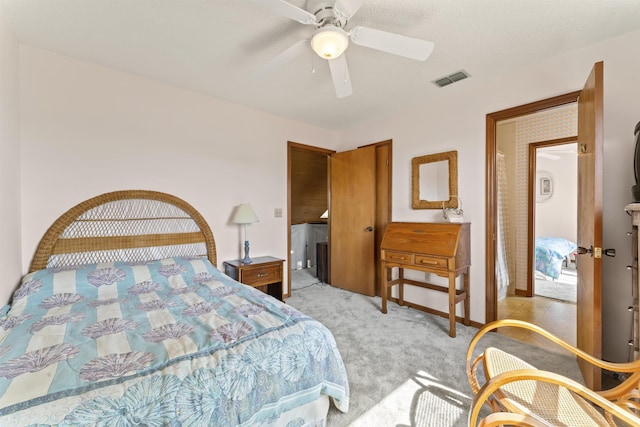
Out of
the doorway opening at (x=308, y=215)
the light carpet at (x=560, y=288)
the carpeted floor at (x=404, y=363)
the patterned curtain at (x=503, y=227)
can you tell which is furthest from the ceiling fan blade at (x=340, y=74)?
the light carpet at (x=560, y=288)

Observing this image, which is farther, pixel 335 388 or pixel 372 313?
pixel 372 313

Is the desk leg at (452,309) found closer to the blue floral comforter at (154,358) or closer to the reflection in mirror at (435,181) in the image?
the reflection in mirror at (435,181)

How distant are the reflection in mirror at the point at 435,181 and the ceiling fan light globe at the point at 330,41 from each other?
6.46 feet

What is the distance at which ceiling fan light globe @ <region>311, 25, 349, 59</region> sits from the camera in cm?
148

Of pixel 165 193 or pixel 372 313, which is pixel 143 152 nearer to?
pixel 165 193

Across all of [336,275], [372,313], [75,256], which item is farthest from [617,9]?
[75,256]

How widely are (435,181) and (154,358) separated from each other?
→ 9.82ft

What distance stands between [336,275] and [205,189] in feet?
7.42

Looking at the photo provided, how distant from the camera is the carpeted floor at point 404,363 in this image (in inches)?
60.8

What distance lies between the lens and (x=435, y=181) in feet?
10.1

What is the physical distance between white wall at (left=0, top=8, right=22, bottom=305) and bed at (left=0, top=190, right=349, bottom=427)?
0.15 metres

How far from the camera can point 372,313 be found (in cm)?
304

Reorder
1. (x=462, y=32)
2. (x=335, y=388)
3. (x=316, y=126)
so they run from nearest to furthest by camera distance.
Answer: (x=335, y=388) < (x=462, y=32) < (x=316, y=126)

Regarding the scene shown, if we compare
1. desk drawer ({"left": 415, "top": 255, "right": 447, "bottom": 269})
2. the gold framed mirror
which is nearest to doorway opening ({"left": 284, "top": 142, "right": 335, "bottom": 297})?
the gold framed mirror
